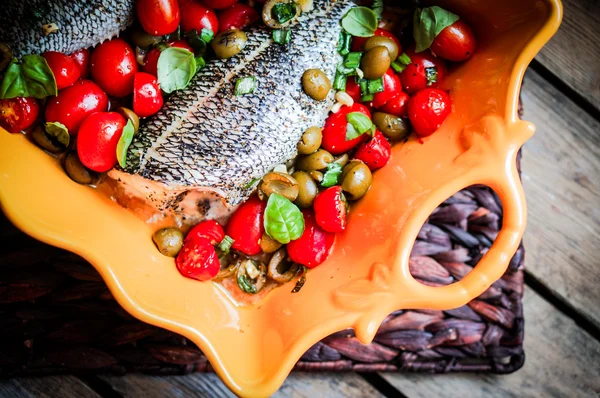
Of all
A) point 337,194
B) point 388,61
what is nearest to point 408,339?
point 337,194

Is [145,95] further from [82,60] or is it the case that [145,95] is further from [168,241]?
[168,241]

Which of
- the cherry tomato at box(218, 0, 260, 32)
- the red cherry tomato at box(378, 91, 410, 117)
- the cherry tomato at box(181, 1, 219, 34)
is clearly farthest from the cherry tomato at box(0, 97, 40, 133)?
the red cherry tomato at box(378, 91, 410, 117)

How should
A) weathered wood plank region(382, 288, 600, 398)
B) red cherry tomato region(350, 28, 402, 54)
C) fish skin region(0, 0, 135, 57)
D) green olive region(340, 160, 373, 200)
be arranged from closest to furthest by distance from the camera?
fish skin region(0, 0, 135, 57) < green olive region(340, 160, 373, 200) < red cherry tomato region(350, 28, 402, 54) < weathered wood plank region(382, 288, 600, 398)

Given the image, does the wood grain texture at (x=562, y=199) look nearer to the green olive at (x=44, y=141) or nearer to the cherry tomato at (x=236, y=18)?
the cherry tomato at (x=236, y=18)

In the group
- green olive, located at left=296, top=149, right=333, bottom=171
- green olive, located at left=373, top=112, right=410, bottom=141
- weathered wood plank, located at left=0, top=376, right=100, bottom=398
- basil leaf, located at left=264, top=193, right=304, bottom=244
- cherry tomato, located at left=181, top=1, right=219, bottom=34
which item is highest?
cherry tomato, located at left=181, top=1, right=219, bottom=34

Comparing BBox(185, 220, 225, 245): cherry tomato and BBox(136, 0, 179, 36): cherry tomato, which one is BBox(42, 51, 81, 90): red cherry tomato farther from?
BBox(185, 220, 225, 245): cherry tomato

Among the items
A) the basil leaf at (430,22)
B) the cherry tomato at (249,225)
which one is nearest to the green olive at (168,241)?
the cherry tomato at (249,225)

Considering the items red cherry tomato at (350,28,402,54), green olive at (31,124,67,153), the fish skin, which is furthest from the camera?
red cherry tomato at (350,28,402,54)

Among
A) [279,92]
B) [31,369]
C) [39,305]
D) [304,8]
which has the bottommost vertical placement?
[31,369]

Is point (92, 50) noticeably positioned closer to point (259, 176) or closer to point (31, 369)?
point (259, 176)
